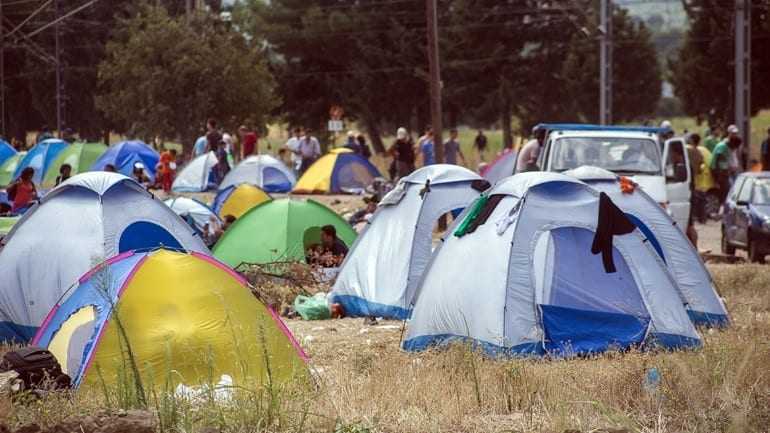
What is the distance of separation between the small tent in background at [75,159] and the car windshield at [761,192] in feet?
67.7

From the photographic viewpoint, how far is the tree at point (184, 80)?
154 feet

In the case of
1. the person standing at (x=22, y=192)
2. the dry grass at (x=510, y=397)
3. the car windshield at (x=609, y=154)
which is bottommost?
the person standing at (x=22, y=192)

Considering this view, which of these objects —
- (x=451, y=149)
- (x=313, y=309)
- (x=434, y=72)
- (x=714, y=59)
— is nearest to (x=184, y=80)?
(x=451, y=149)

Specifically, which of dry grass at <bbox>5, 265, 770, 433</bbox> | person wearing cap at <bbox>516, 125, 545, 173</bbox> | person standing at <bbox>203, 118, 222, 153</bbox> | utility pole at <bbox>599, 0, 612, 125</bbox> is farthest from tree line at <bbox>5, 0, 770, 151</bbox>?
dry grass at <bbox>5, 265, 770, 433</bbox>

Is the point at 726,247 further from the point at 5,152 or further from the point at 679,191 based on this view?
the point at 5,152

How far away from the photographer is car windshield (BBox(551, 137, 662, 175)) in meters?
20.6

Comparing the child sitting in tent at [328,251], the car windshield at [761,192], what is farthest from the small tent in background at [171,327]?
the car windshield at [761,192]

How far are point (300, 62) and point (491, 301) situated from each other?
5318 cm

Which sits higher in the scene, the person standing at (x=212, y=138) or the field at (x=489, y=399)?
the field at (x=489, y=399)

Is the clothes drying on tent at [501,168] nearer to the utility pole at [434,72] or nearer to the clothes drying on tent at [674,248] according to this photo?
the utility pole at [434,72]

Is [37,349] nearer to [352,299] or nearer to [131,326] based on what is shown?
[131,326]

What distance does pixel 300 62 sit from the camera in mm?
65000

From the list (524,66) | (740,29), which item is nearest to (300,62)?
(524,66)

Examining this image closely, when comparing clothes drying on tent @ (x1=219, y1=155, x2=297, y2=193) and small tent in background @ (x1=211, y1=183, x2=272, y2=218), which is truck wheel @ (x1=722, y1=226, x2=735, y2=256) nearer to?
small tent in background @ (x1=211, y1=183, x2=272, y2=218)
